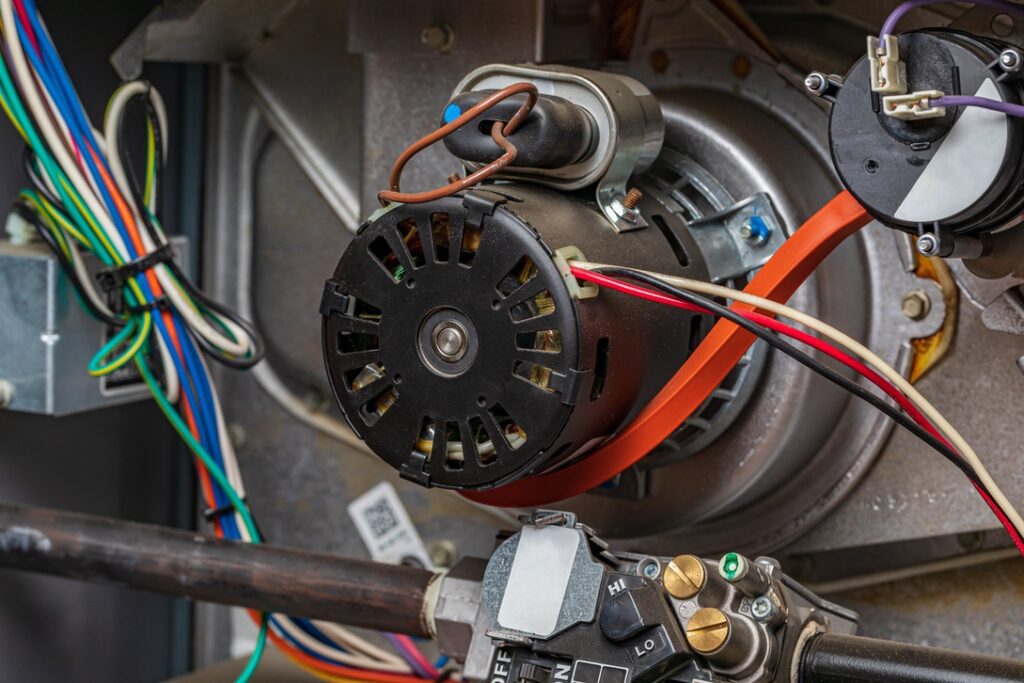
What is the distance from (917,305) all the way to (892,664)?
359mm

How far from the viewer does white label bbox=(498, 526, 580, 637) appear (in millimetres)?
840

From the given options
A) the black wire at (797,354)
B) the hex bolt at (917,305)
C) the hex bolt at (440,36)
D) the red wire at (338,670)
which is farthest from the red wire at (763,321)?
the red wire at (338,670)

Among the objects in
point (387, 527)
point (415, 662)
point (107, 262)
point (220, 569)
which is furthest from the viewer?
point (387, 527)

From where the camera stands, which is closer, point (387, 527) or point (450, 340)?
point (450, 340)

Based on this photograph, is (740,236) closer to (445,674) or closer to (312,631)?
(445,674)

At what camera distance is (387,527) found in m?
1.38

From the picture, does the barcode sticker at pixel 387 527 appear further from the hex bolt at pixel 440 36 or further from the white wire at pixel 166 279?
the hex bolt at pixel 440 36

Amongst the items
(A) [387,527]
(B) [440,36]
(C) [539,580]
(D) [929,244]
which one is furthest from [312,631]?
(D) [929,244]

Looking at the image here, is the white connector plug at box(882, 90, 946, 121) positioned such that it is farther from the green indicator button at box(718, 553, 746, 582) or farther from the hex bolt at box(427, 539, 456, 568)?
the hex bolt at box(427, 539, 456, 568)

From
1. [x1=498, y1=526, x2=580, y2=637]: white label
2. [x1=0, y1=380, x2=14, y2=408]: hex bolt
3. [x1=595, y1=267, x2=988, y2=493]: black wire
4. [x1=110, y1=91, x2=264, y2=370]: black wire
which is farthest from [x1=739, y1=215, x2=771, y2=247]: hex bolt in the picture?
[x1=0, y1=380, x2=14, y2=408]: hex bolt

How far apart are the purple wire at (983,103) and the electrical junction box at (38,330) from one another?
78 cm

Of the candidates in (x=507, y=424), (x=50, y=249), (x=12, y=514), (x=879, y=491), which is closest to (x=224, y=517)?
(x=12, y=514)

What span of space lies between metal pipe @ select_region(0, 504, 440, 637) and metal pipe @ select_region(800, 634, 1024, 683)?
0.96ft

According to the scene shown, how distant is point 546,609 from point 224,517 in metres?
0.49
